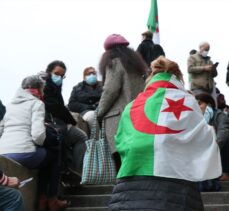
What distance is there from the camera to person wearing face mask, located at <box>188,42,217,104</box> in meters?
13.7

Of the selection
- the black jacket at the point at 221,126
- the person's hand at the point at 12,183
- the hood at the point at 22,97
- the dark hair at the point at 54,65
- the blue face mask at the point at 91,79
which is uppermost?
the dark hair at the point at 54,65

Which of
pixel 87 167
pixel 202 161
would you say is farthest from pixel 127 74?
pixel 202 161

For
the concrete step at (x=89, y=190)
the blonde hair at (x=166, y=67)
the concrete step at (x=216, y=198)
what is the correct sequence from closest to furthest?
the blonde hair at (x=166, y=67)
the concrete step at (x=216, y=198)
the concrete step at (x=89, y=190)

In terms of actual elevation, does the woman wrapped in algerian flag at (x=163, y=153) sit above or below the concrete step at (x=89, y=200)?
above

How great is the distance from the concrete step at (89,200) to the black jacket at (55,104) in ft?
3.24

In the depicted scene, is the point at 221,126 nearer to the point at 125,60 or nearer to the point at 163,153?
the point at 125,60

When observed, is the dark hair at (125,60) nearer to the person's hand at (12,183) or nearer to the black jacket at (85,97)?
the black jacket at (85,97)

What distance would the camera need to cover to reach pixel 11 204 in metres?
6.74

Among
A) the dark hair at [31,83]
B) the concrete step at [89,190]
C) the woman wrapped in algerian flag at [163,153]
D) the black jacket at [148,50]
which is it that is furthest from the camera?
the black jacket at [148,50]

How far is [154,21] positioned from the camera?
17766mm

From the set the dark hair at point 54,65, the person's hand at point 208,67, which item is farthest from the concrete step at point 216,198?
the person's hand at point 208,67

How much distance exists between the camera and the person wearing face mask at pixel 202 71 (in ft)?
44.9

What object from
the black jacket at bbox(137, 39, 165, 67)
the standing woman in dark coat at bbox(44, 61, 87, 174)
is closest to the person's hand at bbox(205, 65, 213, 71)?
the black jacket at bbox(137, 39, 165, 67)

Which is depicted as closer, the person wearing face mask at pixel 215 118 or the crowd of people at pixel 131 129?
the crowd of people at pixel 131 129
